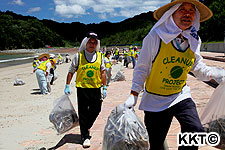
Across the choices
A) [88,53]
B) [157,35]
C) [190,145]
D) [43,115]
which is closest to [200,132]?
[190,145]

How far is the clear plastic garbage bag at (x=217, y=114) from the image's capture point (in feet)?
7.91

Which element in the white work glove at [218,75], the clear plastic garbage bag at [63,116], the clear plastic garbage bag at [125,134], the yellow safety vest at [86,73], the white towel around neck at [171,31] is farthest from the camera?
the clear plastic garbage bag at [63,116]

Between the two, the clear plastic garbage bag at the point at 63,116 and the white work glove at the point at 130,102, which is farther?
the clear plastic garbage bag at the point at 63,116

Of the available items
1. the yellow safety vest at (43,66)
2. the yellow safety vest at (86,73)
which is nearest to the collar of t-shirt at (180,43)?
the yellow safety vest at (86,73)

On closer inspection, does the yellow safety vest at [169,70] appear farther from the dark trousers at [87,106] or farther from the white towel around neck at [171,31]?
the dark trousers at [87,106]

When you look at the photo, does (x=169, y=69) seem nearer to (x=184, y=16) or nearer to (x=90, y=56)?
(x=184, y=16)

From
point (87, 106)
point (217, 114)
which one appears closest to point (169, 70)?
point (217, 114)

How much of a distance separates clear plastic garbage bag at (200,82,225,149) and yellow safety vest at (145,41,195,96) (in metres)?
0.51

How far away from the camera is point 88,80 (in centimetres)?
358

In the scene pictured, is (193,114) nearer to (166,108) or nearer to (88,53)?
(166,108)

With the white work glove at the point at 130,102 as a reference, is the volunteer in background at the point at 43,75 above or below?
below

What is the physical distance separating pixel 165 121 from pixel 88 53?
6.06ft

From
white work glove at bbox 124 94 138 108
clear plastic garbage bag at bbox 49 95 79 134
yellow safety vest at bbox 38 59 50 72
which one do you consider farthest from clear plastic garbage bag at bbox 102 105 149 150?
yellow safety vest at bbox 38 59 50 72

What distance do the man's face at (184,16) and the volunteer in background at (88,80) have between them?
1.70 meters
